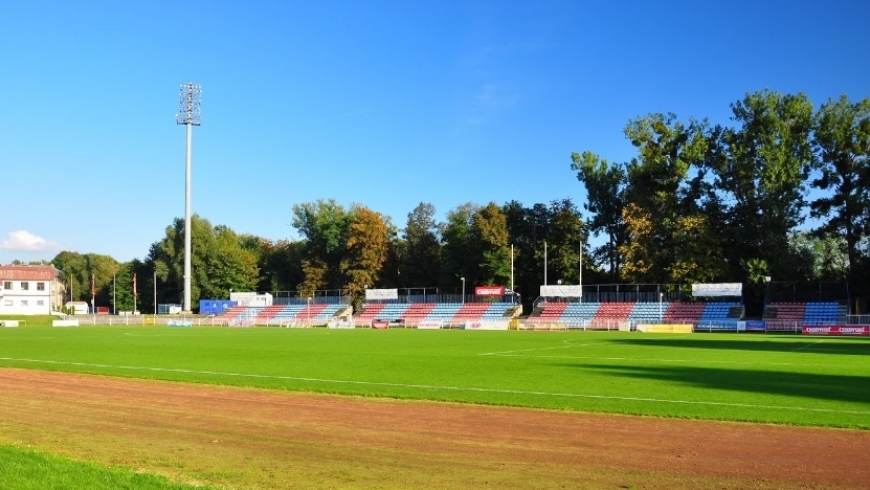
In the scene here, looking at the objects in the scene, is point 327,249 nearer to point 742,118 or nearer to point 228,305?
point 228,305

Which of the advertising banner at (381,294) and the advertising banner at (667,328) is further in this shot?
the advertising banner at (381,294)

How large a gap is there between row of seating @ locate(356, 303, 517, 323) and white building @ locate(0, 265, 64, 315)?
6155cm

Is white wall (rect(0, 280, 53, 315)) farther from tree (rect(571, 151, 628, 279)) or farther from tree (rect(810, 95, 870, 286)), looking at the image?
tree (rect(810, 95, 870, 286))

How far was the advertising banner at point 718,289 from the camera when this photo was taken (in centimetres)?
6900

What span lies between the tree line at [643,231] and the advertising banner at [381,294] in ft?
22.6

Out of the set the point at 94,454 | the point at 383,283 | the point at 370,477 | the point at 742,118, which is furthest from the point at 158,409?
the point at 383,283

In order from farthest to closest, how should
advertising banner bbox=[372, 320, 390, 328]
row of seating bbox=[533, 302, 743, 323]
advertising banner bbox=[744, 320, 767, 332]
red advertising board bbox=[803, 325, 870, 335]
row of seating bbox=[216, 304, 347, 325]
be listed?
row of seating bbox=[216, 304, 347, 325], advertising banner bbox=[372, 320, 390, 328], row of seating bbox=[533, 302, 743, 323], advertising banner bbox=[744, 320, 767, 332], red advertising board bbox=[803, 325, 870, 335]

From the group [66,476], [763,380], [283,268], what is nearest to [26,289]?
[283,268]

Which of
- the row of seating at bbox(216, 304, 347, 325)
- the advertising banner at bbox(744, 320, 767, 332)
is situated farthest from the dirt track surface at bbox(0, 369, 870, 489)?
the row of seating at bbox(216, 304, 347, 325)

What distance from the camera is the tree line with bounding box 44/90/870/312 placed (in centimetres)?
7062

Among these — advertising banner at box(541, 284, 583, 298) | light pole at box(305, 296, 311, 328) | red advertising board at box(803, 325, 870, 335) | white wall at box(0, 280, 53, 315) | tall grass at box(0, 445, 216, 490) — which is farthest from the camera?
white wall at box(0, 280, 53, 315)

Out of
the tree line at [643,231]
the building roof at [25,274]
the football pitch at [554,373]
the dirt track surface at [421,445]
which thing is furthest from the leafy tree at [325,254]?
the dirt track surface at [421,445]

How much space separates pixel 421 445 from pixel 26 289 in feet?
417

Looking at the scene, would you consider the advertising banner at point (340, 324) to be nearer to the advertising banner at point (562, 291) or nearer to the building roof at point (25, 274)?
the advertising banner at point (562, 291)
